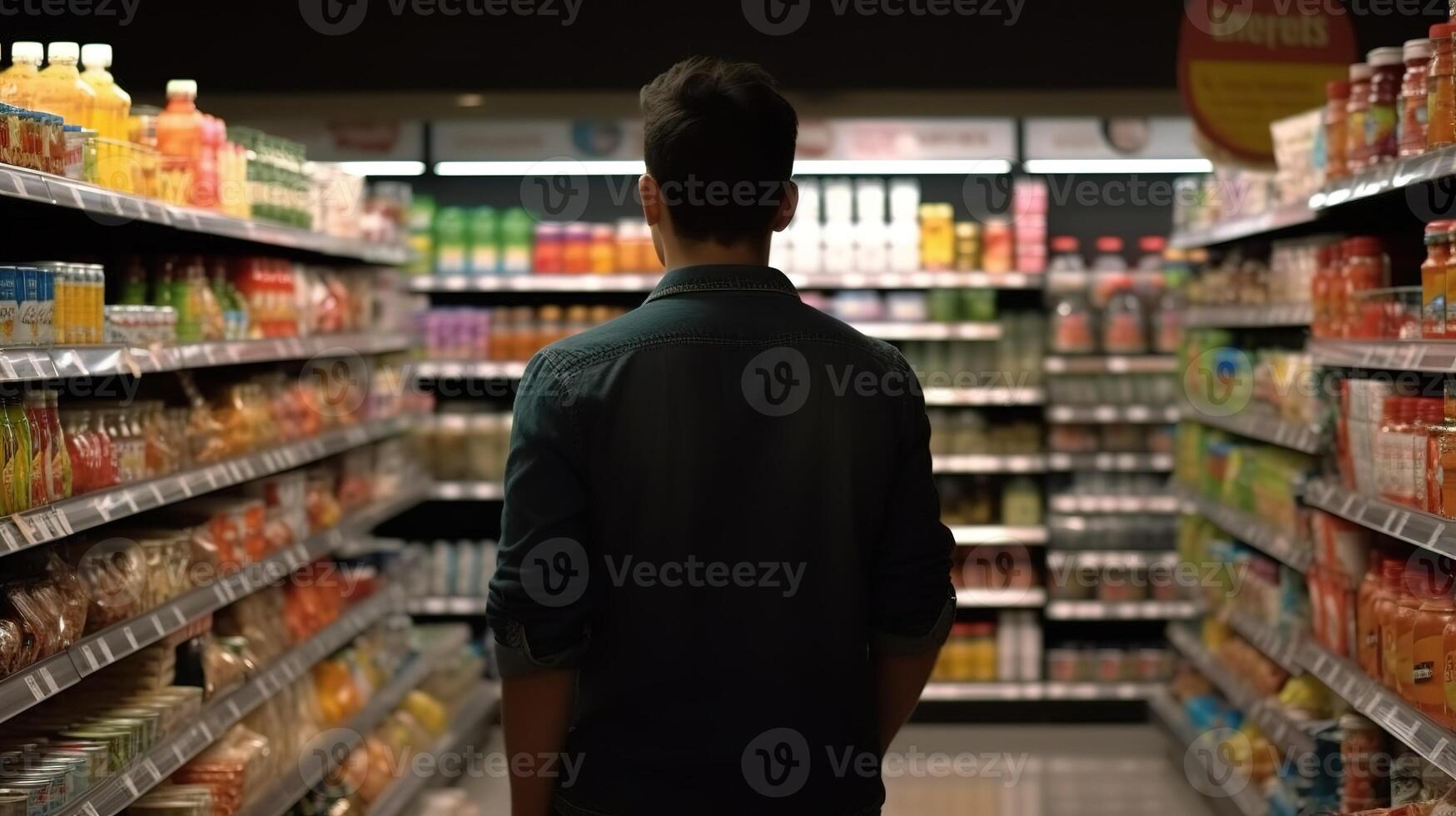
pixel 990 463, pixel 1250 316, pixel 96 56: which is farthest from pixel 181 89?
pixel 990 463

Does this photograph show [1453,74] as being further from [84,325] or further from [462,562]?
[462,562]

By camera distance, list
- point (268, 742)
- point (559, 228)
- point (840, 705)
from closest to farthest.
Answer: point (840, 705) < point (268, 742) < point (559, 228)

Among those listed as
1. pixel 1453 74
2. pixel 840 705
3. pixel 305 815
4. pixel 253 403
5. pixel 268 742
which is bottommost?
pixel 305 815

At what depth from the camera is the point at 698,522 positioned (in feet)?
6.20

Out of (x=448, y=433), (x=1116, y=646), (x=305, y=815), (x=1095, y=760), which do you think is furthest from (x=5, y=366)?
(x=1116, y=646)

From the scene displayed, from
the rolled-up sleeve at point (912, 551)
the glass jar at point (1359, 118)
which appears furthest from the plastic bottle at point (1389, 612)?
the rolled-up sleeve at point (912, 551)

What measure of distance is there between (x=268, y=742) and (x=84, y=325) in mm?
1781

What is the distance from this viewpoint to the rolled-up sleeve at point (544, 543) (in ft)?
6.02

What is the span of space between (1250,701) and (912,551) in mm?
3528

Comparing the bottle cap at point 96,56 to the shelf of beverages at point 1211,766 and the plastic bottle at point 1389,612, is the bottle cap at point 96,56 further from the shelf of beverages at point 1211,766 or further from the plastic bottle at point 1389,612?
the shelf of beverages at point 1211,766

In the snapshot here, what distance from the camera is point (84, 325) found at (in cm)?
304

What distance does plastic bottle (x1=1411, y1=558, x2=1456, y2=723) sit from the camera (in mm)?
3053

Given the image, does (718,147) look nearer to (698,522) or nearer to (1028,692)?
(698,522)

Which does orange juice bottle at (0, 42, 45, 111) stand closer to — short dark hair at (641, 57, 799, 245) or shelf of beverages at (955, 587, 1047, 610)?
short dark hair at (641, 57, 799, 245)
